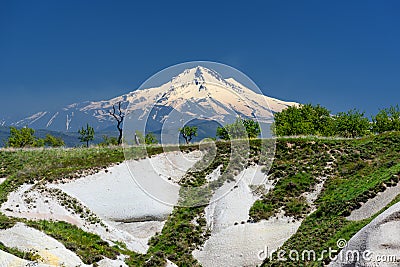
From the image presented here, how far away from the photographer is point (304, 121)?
109m

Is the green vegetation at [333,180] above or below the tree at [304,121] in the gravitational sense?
below

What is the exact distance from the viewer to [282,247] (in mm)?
34781

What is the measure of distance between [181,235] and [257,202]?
910 centimetres

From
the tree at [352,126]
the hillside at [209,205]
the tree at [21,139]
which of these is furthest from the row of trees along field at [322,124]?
the hillside at [209,205]

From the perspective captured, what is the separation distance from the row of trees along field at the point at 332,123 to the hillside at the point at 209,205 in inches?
1842

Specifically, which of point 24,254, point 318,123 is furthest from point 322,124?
point 24,254

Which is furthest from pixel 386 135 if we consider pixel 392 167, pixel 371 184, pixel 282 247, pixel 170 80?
pixel 170 80

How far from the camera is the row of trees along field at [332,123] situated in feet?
342

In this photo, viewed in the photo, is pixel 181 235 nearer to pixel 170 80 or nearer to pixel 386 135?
pixel 170 80

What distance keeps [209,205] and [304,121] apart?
2725 inches

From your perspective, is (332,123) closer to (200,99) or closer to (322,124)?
(322,124)

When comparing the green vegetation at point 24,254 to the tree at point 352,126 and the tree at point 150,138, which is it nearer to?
the tree at point 150,138

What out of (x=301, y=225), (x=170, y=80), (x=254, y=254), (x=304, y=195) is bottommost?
(x=254, y=254)

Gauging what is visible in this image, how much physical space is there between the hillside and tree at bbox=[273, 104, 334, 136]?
4472 centimetres
